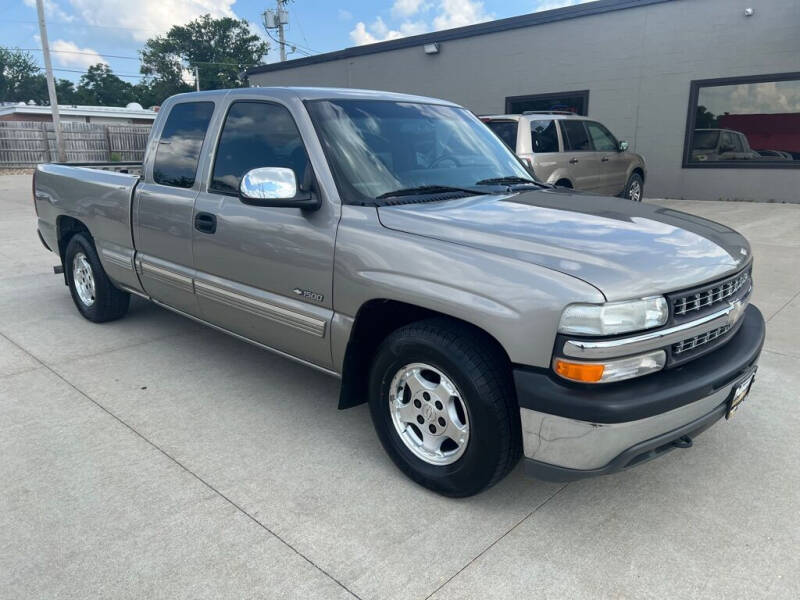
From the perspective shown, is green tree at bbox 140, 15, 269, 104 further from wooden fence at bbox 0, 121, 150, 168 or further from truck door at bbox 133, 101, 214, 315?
truck door at bbox 133, 101, 214, 315

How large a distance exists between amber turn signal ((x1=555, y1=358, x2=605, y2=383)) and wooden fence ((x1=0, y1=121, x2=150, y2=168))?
2577 centimetres

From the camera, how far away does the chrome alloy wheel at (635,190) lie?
11.9 metres

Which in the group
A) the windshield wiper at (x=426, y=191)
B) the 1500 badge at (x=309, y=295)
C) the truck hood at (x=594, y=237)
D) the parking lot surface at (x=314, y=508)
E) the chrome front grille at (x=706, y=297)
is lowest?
the parking lot surface at (x=314, y=508)

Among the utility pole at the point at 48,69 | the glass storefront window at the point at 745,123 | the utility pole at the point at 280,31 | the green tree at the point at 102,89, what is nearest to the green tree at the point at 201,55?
the green tree at the point at 102,89

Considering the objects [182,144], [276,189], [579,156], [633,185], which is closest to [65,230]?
[182,144]

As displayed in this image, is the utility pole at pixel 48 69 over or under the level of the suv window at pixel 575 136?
over

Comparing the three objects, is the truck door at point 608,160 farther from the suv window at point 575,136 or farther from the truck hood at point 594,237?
the truck hood at point 594,237

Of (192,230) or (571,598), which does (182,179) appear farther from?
(571,598)

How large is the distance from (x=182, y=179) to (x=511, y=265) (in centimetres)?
256

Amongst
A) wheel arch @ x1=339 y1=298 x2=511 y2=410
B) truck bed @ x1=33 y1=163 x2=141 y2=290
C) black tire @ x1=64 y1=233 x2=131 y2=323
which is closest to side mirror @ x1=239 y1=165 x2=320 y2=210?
wheel arch @ x1=339 y1=298 x2=511 y2=410

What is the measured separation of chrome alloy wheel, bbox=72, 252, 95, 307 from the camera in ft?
17.8

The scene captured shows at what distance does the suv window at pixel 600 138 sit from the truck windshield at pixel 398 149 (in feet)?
22.8

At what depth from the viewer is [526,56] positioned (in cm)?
1581

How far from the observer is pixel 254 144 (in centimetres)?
370
